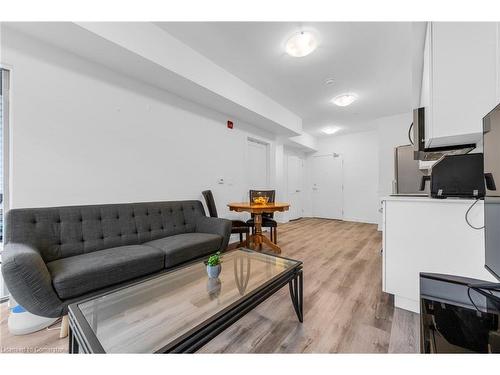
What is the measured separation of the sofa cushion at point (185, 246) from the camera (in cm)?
200

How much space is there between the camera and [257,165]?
15.5 feet

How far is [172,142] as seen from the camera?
9.62 feet

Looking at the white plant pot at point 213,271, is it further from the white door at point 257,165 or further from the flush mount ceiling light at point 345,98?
the flush mount ceiling light at point 345,98

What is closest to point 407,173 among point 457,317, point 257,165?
point 257,165

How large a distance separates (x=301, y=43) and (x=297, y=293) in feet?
8.16

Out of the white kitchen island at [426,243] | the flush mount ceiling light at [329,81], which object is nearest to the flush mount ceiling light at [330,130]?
the flush mount ceiling light at [329,81]

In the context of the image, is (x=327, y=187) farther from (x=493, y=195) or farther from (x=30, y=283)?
(x=30, y=283)

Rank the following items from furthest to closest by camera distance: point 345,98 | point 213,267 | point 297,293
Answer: point 345,98, point 297,293, point 213,267

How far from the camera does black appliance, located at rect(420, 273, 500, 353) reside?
2.14 ft

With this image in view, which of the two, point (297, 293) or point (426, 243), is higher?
point (426, 243)

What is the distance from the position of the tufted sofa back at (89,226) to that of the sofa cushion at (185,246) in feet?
0.67
